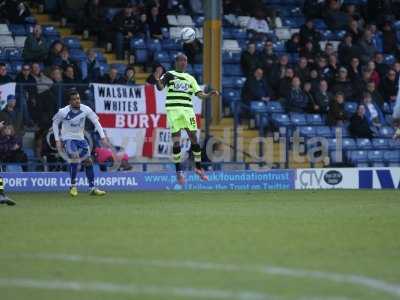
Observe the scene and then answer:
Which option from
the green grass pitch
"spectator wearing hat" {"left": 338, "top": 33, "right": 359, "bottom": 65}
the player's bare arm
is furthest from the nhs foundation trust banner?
"spectator wearing hat" {"left": 338, "top": 33, "right": 359, "bottom": 65}

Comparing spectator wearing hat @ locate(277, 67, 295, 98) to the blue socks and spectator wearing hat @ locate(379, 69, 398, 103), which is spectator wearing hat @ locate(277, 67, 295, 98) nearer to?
spectator wearing hat @ locate(379, 69, 398, 103)

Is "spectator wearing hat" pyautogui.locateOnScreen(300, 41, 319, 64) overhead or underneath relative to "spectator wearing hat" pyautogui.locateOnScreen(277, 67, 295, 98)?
overhead

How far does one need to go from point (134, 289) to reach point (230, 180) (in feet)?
48.4

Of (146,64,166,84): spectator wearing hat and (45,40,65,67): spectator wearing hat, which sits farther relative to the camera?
(45,40,65,67): spectator wearing hat

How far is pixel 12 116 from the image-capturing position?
71.5 ft

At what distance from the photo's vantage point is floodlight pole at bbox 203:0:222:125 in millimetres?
24438

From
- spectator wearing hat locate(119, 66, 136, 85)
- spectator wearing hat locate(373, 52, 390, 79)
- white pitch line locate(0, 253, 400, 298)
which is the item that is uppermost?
spectator wearing hat locate(373, 52, 390, 79)

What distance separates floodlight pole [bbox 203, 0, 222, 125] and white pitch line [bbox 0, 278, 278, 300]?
15.4m

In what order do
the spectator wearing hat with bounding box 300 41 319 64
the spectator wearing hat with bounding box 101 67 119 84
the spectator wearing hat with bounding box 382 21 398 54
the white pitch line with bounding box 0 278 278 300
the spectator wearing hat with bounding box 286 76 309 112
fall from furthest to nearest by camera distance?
the spectator wearing hat with bounding box 382 21 398 54
the spectator wearing hat with bounding box 300 41 319 64
the spectator wearing hat with bounding box 286 76 309 112
the spectator wearing hat with bounding box 101 67 119 84
the white pitch line with bounding box 0 278 278 300

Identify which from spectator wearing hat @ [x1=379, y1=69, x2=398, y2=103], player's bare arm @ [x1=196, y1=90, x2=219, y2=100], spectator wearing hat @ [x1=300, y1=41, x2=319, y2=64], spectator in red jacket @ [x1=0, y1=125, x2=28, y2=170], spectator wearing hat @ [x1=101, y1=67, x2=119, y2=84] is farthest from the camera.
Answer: spectator wearing hat @ [x1=300, y1=41, x2=319, y2=64]

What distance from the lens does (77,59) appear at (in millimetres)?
24500

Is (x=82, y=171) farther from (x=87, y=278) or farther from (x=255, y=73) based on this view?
(x=87, y=278)

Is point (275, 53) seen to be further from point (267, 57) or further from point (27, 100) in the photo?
point (27, 100)


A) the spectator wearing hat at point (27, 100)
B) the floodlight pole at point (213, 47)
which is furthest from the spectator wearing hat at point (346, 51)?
the spectator wearing hat at point (27, 100)
